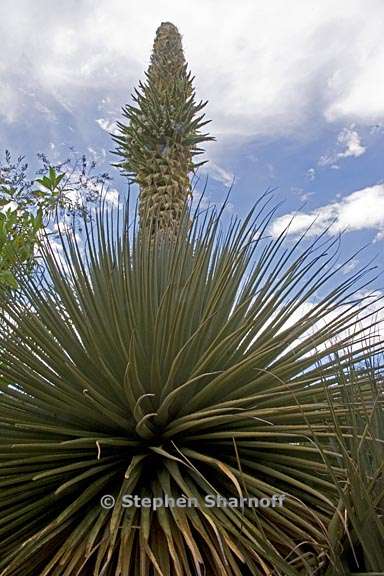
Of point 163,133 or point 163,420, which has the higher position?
point 163,133

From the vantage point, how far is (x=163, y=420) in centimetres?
183

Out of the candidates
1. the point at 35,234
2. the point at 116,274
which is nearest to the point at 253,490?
the point at 116,274

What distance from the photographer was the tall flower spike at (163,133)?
3.42 metres

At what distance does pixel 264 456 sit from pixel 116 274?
1019mm

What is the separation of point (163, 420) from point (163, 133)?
7.46ft

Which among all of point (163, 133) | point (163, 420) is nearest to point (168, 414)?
point (163, 420)

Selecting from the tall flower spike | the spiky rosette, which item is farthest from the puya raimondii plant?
the tall flower spike

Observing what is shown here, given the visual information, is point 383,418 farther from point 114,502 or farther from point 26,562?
point 26,562

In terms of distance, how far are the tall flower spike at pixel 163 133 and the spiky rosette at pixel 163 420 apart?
1.05 metres

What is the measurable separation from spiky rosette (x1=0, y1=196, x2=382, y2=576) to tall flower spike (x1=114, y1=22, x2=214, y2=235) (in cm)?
105

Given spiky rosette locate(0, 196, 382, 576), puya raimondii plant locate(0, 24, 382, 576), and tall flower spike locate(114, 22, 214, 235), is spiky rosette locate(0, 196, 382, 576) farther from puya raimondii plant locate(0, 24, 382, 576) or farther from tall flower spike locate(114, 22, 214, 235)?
tall flower spike locate(114, 22, 214, 235)

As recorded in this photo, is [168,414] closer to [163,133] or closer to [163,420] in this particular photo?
[163,420]

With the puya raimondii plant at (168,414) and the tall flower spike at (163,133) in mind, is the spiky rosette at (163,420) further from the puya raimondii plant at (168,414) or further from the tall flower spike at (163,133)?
the tall flower spike at (163,133)

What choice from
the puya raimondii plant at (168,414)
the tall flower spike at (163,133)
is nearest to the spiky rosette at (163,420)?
the puya raimondii plant at (168,414)
